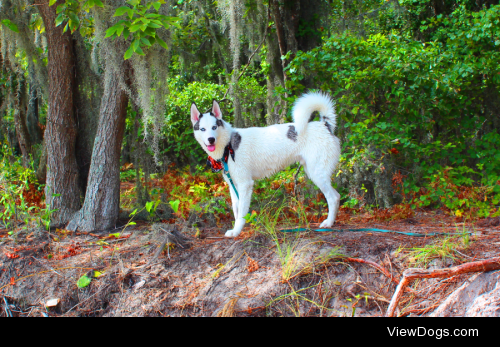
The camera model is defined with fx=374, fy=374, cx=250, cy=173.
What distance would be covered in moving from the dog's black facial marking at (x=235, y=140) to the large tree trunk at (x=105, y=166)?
5.16 feet

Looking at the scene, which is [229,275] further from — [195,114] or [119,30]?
[119,30]

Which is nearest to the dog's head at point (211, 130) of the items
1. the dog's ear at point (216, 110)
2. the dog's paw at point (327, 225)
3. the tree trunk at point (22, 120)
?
the dog's ear at point (216, 110)

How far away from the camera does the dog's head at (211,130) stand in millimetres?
3824

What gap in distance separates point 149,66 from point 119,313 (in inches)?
107

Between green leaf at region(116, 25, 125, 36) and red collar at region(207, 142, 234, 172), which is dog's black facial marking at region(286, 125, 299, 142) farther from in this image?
green leaf at region(116, 25, 125, 36)

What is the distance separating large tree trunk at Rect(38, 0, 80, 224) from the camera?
476 cm

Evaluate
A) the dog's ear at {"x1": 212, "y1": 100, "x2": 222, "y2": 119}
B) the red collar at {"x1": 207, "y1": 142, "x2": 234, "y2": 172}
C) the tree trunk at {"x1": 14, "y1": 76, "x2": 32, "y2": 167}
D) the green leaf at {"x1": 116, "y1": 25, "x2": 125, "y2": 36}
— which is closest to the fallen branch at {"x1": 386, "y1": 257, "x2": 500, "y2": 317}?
the red collar at {"x1": 207, "y1": 142, "x2": 234, "y2": 172}

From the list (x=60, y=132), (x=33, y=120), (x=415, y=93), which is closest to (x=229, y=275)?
(x=60, y=132)

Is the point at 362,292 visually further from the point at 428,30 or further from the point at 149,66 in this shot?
the point at 428,30

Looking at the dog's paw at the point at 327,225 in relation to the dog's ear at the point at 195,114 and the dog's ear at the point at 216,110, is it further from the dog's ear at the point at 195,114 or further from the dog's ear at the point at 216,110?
the dog's ear at the point at 195,114

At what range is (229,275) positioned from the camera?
3303 millimetres

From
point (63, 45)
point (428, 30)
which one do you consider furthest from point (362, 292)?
point (428, 30)

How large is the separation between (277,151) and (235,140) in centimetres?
48

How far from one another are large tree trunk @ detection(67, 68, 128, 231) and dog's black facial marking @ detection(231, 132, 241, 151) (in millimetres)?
1574
